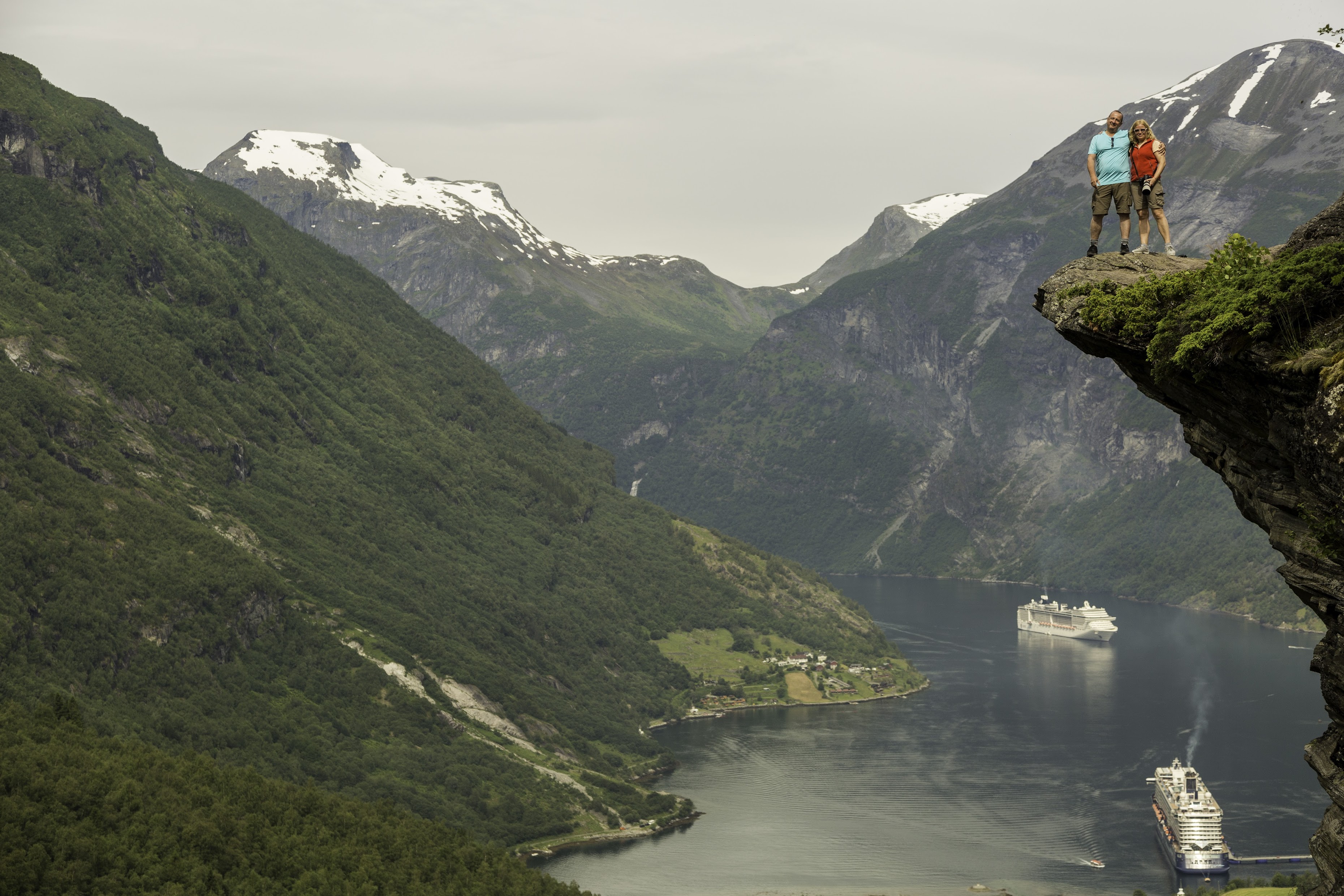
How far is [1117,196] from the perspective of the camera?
132ft

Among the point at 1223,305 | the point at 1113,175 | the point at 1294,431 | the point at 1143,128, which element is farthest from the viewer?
the point at 1113,175

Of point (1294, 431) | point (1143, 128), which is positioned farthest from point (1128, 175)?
point (1294, 431)

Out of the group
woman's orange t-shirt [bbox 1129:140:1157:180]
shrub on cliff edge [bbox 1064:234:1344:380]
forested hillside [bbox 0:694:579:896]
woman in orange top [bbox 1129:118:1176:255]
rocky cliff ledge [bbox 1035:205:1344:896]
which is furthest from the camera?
forested hillside [bbox 0:694:579:896]

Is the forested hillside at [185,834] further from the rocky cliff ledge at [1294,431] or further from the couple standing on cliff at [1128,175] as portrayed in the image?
the rocky cliff ledge at [1294,431]

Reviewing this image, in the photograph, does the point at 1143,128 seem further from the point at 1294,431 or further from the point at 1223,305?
the point at 1294,431

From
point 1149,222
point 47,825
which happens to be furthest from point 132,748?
point 1149,222

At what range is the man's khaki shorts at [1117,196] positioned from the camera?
131 feet

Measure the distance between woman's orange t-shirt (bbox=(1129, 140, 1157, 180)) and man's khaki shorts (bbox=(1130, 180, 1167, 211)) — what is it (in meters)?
0.19

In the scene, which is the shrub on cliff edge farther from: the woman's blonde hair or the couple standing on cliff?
the woman's blonde hair

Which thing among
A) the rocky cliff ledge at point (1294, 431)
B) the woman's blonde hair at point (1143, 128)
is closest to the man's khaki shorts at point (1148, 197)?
the woman's blonde hair at point (1143, 128)

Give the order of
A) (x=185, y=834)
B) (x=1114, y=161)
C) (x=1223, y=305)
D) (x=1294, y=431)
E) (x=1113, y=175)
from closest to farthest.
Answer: (x=1294, y=431), (x=1223, y=305), (x=1113, y=175), (x=1114, y=161), (x=185, y=834)

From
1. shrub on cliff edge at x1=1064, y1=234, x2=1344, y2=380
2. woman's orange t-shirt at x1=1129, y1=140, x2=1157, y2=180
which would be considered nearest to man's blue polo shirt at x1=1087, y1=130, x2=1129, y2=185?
woman's orange t-shirt at x1=1129, y1=140, x2=1157, y2=180

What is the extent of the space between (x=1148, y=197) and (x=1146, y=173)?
2.15 feet

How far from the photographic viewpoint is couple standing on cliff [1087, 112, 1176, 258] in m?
39.7
